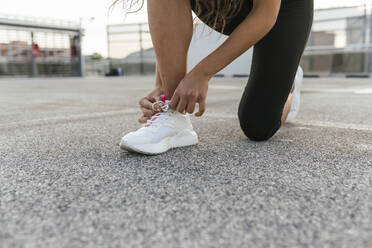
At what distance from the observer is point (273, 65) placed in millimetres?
1101

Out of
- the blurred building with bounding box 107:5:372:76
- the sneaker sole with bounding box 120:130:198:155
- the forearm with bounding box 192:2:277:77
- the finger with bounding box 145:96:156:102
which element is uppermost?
the blurred building with bounding box 107:5:372:76

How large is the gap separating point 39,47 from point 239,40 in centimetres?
1556

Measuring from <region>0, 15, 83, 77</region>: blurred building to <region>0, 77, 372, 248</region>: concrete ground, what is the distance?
14.5 metres

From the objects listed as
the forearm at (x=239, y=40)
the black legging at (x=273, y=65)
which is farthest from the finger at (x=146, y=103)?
the black legging at (x=273, y=65)

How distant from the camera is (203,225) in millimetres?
528

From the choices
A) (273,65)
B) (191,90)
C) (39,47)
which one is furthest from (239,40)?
(39,47)

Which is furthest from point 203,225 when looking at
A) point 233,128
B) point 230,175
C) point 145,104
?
point 233,128

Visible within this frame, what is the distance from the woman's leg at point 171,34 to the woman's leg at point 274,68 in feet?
0.98

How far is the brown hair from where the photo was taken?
0.97m

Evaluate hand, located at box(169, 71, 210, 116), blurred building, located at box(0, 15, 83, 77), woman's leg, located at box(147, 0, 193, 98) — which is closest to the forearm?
hand, located at box(169, 71, 210, 116)

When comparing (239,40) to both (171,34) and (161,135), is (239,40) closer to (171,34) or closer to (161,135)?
(171,34)

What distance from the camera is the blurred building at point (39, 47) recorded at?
13.5 metres

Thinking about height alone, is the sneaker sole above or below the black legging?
below

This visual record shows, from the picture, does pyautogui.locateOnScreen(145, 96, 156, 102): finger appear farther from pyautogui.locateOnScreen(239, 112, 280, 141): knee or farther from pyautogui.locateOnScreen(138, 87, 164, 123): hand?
pyautogui.locateOnScreen(239, 112, 280, 141): knee
